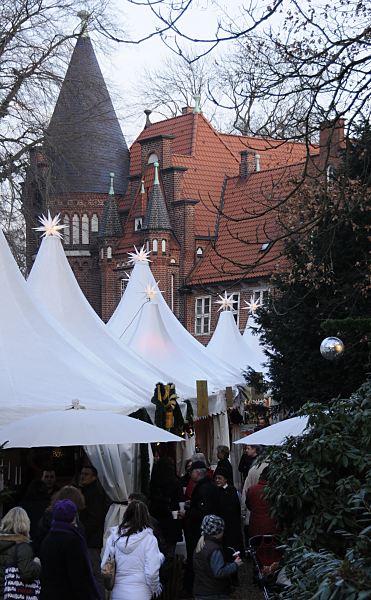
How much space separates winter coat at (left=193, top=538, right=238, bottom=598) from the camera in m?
9.15

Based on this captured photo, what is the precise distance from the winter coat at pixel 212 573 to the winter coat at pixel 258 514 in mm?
2852

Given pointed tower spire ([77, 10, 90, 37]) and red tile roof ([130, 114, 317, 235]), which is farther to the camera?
red tile roof ([130, 114, 317, 235])

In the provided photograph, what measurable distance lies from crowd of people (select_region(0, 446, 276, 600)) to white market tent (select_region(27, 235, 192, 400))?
9.56 feet

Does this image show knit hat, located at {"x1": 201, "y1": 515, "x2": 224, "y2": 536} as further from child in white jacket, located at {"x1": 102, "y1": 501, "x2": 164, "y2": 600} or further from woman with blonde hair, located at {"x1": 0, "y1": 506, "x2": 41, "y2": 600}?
woman with blonde hair, located at {"x1": 0, "y1": 506, "x2": 41, "y2": 600}

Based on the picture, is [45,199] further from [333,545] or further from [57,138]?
[333,545]

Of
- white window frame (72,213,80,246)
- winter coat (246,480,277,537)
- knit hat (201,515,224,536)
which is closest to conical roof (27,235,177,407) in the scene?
winter coat (246,480,277,537)

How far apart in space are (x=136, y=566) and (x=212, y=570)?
3.22ft

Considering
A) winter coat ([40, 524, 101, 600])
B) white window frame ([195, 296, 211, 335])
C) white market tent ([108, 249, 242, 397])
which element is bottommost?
winter coat ([40, 524, 101, 600])

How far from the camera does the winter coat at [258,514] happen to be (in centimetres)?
1221

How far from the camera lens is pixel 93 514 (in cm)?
1143

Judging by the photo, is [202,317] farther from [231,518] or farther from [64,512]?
[64,512]

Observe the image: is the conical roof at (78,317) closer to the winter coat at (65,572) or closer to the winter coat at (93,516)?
the winter coat at (93,516)

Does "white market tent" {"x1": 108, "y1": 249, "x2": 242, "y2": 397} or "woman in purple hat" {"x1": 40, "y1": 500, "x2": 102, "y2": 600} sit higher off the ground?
"white market tent" {"x1": 108, "y1": 249, "x2": 242, "y2": 397}

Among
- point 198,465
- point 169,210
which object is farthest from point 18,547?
point 169,210
